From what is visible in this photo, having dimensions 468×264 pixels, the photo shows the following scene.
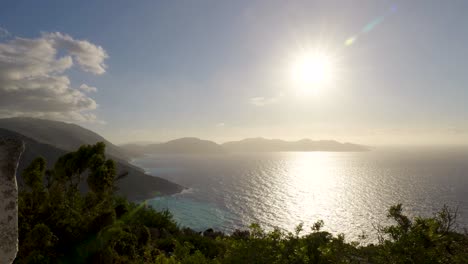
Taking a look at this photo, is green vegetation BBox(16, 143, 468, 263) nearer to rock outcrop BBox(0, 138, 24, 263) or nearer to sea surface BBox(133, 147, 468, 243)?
rock outcrop BBox(0, 138, 24, 263)

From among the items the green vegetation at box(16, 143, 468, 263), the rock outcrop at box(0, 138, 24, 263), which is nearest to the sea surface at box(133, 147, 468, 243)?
the green vegetation at box(16, 143, 468, 263)

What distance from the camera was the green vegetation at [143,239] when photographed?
326 inches

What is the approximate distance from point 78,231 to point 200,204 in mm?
112573

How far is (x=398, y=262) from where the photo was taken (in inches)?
359

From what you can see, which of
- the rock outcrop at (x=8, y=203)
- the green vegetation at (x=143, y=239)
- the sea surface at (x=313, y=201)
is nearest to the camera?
the rock outcrop at (x=8, y=203)

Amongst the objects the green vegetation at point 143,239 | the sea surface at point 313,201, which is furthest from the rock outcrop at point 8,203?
the sea surface at point 313,201

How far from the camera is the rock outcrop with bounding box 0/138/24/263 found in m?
5.52

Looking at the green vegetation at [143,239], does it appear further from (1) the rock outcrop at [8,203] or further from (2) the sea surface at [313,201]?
(2) the sea surface at [313,201]

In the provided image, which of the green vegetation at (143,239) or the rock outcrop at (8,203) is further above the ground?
the rock outcrop at (8,203)

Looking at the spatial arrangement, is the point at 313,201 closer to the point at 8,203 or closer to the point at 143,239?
the point at 143,239

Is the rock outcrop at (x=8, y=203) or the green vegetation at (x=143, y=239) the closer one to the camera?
the rock outcrop at (x=8, y=203)

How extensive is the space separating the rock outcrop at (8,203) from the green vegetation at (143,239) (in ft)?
17.7

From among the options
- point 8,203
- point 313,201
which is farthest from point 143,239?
point 313,201

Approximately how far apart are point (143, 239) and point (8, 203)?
18.5 m
